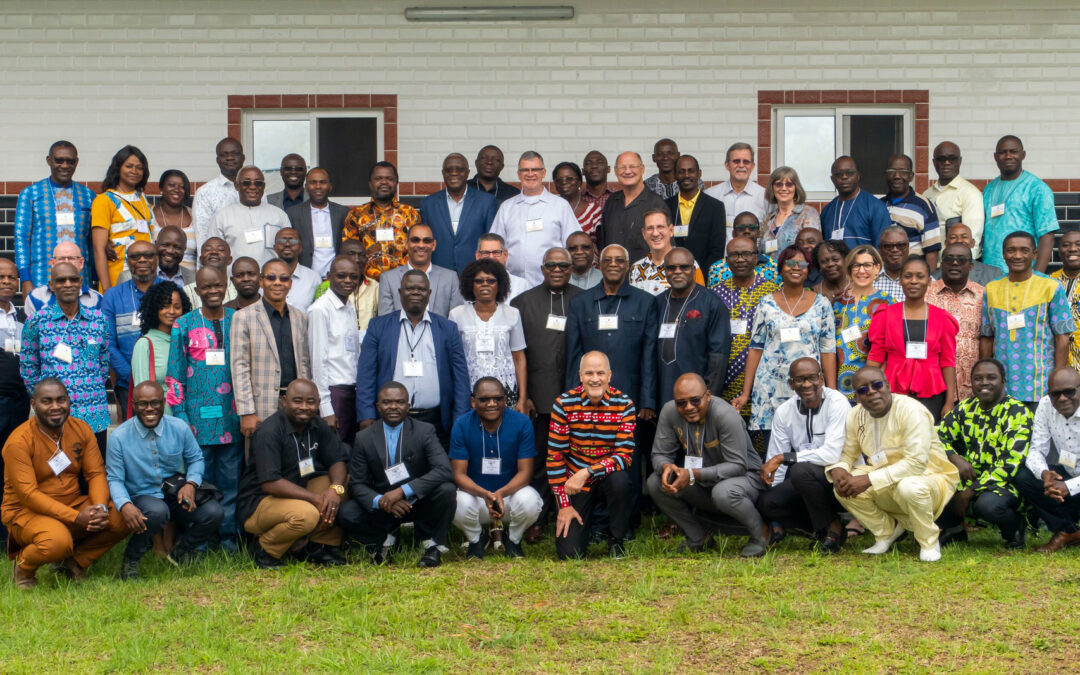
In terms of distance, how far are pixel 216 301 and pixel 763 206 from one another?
4.30m

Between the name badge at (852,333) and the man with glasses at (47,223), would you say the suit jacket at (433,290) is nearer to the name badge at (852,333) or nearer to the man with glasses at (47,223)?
the man with glasses at (47,223)

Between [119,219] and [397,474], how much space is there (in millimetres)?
3236

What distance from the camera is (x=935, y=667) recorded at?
5766 millimetres

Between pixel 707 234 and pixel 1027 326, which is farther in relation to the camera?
pixel 707 234

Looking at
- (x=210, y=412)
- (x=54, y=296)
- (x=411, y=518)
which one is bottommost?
(x=411, y=518)

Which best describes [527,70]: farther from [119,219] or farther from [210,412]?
[210,412]

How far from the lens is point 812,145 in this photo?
38.4ft

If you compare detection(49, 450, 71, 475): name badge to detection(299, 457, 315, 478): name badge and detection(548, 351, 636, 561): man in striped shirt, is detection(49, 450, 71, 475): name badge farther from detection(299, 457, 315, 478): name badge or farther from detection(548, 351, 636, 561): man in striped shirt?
detection(548, 351, 636, 561): man in striped shirt

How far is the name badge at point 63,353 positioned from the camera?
26.8 ft

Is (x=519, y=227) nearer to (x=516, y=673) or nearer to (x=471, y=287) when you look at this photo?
(x=471, y=287)

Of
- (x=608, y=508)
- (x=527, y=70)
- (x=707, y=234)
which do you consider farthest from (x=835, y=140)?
(x=608, y=508)

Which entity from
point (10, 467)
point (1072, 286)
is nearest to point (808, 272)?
point (1072, 286)

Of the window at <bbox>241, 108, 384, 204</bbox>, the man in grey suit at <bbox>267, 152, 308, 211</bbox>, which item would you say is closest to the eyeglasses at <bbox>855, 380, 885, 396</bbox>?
the man in grey suit at <bbox>267, 152, 308, 211</bbox>

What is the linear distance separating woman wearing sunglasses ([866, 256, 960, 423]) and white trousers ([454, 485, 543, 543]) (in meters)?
2.43
